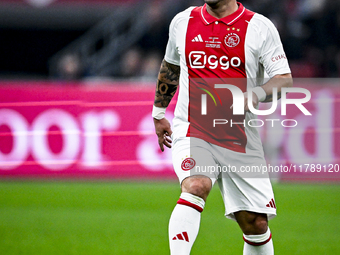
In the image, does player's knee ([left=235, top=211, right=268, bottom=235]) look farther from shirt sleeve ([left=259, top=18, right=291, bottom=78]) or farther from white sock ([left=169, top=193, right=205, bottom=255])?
shirt sleeve ([left=259, top=18, right=291, bottom=78])

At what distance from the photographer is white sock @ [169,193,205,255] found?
3.19 m

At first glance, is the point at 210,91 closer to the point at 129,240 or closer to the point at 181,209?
the point at 181,209

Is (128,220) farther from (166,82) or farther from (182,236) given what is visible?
(182,236)

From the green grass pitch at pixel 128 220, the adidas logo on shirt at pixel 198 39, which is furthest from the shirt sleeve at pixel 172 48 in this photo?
the green grass pitch at pixel 128 220

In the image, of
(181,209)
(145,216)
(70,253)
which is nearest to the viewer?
(181,209)

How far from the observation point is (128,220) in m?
6.79

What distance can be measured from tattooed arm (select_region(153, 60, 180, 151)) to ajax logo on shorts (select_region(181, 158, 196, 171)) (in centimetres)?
57

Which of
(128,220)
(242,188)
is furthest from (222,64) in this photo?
(128,220)

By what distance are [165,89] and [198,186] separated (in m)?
1.02

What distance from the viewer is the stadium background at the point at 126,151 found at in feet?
19.6

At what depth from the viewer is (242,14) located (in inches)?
143

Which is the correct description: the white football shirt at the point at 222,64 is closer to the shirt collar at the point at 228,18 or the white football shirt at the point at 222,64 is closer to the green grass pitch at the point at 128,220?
the shirt collar at the point at 228,18

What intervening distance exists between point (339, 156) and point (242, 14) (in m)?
6.01

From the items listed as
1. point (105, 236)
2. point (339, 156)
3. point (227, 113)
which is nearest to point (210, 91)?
point (227, 113)
